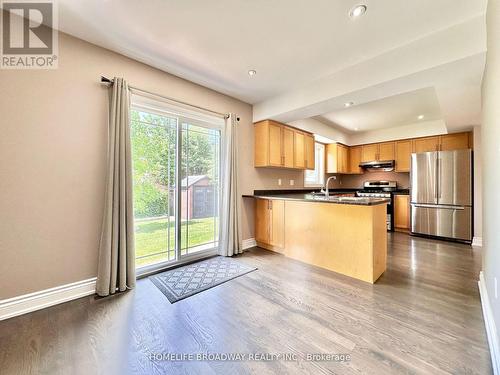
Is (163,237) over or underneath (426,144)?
underneath

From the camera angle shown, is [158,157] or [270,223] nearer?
[158,157]

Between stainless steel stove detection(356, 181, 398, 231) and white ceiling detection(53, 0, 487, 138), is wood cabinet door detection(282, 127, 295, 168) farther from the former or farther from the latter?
stainless steel stove detection(356, 181, 398, 231)

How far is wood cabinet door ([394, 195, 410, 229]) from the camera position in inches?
198

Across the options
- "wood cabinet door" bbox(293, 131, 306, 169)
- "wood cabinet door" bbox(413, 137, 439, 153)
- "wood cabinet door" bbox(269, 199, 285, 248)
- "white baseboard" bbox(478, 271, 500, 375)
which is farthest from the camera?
"wood cabinet door" bbox(413, 137, 439, 153)

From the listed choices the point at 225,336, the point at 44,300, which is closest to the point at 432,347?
the point at 225,336

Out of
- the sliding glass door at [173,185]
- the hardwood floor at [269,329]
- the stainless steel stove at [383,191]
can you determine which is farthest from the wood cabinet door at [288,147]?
the stainless steel stove at [383,191]

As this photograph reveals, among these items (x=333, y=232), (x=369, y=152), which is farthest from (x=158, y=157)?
(x=369, y=152)

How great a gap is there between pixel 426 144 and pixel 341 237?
13.3 ft

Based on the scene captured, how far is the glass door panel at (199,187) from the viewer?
3.09m

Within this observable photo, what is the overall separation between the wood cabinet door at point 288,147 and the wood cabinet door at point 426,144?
10.7ft

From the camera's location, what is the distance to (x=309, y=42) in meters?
2.17

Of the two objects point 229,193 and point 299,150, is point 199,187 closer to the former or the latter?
point 229,193

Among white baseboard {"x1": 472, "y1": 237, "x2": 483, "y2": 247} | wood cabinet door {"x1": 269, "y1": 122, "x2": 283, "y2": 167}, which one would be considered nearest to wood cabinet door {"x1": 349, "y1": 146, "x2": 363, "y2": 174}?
white baseboard {"x1": 472, "y1": 237, "x2": 483, "y2": 247}

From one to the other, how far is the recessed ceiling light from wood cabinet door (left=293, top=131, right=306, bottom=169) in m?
2.50
